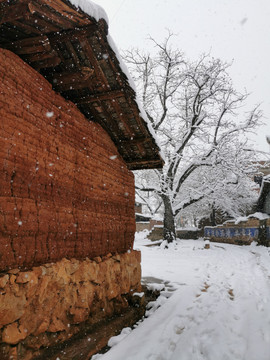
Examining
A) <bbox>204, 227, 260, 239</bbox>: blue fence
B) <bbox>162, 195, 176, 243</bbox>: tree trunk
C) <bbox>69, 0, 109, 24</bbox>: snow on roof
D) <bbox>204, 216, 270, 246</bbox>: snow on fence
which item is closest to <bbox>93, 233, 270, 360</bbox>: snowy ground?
<bbox>69, 0, 109, 24</bbox>: snow on roof

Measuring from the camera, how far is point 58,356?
230 centimetres

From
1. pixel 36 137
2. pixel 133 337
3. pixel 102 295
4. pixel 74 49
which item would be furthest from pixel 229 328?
pixel 74 49

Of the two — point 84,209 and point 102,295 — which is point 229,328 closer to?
point 102,295

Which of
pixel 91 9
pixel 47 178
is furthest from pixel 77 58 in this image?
pixel 47 178

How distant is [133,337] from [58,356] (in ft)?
3.76

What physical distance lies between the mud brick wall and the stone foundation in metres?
0.13

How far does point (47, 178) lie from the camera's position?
2547 millimetres

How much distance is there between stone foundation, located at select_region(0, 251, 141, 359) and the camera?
1956 mm

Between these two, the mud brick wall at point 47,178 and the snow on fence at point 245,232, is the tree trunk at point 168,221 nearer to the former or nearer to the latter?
the snow on fence at point 245,232

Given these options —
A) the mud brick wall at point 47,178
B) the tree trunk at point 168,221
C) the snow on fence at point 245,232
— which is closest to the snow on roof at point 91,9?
the mud brick wall at point 47,178

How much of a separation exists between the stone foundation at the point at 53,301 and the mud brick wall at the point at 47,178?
0.44 ft

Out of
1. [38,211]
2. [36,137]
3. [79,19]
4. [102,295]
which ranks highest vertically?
[79,19]

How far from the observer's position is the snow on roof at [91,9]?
2158mm

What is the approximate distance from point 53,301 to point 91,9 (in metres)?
2.83
